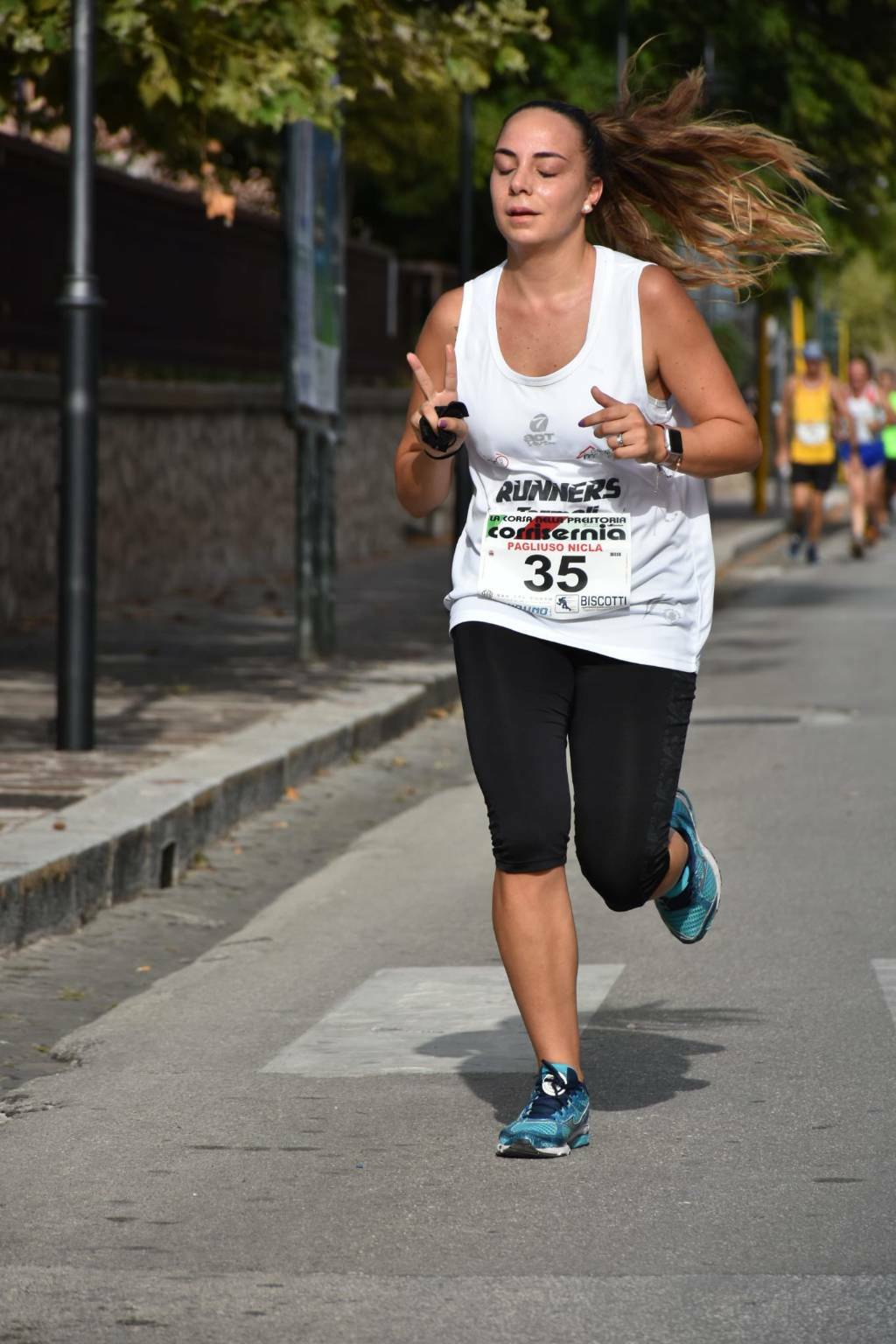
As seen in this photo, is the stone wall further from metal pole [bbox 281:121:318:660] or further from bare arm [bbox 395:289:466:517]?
bare arm [bbox 395:289:466:517]

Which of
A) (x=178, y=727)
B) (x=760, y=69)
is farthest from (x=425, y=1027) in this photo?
(x=760, y=69)

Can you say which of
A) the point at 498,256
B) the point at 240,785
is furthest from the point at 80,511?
the point at 498,256

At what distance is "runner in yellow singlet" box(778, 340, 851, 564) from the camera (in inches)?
945

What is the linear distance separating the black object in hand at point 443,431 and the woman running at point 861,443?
20862 millimetres

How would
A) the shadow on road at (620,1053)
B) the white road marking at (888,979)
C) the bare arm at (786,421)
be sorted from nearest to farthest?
the shadow on road at (620,1053) → the white road marking at (888,979) → the bare arm at (786,421)

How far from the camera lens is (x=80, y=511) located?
31.5ft

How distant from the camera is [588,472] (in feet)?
15.9

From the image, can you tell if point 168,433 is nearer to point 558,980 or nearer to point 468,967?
point 468,967

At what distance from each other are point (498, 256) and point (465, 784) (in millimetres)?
20862

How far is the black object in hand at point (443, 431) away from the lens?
483cm

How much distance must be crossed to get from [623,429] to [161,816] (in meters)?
3.94

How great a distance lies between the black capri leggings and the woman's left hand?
1.50 ft

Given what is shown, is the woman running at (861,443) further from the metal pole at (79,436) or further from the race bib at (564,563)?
the race bib at (564,563)

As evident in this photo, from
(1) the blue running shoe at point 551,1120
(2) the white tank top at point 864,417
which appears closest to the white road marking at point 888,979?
(1) the blue running shoe at point 551,1120
